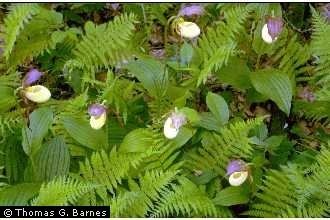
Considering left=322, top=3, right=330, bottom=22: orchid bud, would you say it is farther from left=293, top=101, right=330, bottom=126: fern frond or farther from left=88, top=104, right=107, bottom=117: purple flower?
left=88, top=104, right=107, bottom=117: purple flower

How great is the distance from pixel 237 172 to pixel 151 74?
578mm

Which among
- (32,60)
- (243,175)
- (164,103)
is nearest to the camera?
(243,175)

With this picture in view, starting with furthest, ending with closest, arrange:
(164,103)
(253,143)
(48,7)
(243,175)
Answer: (48,7) < (164,103) < (253,143) < (243,175)

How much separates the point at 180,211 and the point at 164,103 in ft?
1.48

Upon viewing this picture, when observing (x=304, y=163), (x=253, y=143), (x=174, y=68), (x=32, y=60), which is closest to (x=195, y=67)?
(x=174, y=68)

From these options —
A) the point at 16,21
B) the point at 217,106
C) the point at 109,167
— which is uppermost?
the point at 16,21

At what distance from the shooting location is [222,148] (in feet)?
7.87

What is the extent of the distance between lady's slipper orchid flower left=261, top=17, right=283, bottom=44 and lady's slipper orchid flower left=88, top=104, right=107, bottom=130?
72 centimetres

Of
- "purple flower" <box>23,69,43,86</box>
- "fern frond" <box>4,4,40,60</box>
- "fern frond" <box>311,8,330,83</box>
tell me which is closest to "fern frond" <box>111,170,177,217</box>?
"purple flower" <box>23,69,43,86</box>

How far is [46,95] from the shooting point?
230 cm

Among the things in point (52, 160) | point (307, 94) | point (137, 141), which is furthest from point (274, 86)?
point (52, 160)

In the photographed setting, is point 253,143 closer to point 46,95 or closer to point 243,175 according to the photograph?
point 243,175

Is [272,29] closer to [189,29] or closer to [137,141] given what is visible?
[189,29]

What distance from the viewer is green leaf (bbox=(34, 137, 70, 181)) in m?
2.26
